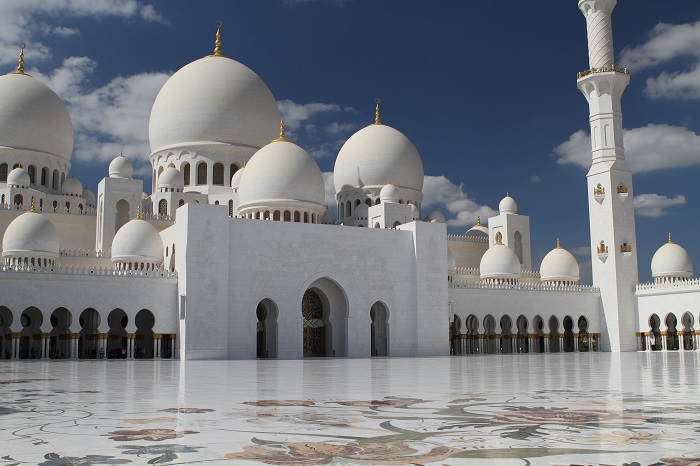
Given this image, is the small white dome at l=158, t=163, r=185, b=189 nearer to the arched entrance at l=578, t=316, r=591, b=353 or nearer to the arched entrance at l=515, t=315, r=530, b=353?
the arched entrance at l=515, t=315, r=530, b=353

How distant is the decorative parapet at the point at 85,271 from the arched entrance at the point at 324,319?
4.75 meters

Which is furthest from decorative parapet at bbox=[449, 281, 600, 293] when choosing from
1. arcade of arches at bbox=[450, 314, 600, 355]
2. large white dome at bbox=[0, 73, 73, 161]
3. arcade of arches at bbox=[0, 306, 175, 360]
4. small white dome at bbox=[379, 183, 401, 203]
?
large white dome at bbox=[0, 73, 73, 161]

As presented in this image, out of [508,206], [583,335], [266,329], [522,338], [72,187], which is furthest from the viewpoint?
[508,206]

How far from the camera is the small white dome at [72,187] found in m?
31.0

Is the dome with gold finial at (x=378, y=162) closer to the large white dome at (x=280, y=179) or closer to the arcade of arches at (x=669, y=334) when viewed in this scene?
the large white dome at (x=280, y=179)

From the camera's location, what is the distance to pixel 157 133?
31125 millimetres

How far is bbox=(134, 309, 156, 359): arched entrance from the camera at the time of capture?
25.1m

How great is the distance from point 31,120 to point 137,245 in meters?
10.0

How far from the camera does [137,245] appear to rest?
79.2 ft

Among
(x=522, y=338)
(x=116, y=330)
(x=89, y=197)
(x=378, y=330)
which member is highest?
(x=89, y=197)

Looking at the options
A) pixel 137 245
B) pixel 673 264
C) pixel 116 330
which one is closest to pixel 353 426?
pixel 137 245

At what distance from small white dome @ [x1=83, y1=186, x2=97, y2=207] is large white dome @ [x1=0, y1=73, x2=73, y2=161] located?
63.6 inches

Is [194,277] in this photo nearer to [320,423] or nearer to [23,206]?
[23,206]

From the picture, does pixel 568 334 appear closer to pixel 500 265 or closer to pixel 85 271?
pixel 500 265
